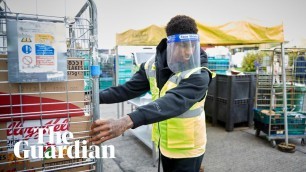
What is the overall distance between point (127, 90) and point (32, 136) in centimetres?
79

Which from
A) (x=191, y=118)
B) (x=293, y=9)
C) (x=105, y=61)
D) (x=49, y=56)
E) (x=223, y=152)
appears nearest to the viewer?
(x=49, y=56)

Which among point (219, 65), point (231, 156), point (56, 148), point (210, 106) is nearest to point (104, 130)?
point (56, 148)

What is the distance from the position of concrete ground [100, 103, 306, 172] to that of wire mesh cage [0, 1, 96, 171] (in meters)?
2.26

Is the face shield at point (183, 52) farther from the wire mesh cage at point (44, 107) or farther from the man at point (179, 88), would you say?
the wire mesh cage at point (44, 107)

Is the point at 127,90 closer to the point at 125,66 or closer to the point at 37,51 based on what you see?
the point at 37,51

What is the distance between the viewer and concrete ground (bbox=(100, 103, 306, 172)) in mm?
3377

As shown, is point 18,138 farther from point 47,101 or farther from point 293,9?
point 293,9

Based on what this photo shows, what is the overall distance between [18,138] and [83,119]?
12.7 inches

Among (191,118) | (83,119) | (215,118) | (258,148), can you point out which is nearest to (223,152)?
(258,148)

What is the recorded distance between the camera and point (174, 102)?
1232mm

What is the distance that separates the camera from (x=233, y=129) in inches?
205

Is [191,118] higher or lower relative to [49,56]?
lower

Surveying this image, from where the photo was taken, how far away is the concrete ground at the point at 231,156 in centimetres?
338

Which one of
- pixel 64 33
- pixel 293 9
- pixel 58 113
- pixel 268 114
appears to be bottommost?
pixel 268 114
